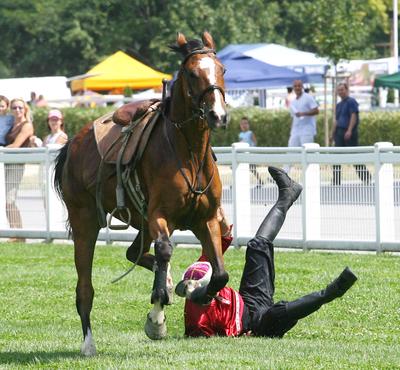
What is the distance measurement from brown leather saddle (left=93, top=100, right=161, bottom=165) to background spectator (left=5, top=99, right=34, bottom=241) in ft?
25.5

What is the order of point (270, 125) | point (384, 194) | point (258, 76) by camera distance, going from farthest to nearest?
1. point (258, 76)
2. point (270, 125)
3. point (384, 194)

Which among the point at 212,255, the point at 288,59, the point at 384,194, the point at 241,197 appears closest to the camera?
the point at 212,255

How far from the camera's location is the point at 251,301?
9594 millimetres

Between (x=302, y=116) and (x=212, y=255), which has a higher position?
(x=212, y=255)

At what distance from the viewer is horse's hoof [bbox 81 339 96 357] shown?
8.76 metres

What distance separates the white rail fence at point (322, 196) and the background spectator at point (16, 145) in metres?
1.52

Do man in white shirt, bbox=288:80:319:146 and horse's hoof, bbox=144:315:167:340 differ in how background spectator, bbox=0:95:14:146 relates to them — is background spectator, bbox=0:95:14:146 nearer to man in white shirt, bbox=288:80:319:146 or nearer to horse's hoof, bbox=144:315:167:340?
man in white shirt, bbox=288:80:319:146

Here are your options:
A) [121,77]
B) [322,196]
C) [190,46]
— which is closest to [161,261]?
[190,46]

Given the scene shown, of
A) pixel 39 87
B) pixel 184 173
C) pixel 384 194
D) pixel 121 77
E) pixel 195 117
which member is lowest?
pixel 39 87

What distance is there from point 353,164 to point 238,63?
71.5 feet

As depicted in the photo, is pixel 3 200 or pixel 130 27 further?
pixel 130 27

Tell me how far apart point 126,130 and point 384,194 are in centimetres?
586

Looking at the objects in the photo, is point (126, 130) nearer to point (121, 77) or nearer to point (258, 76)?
point (258, 76)

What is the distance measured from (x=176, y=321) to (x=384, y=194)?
457cm
